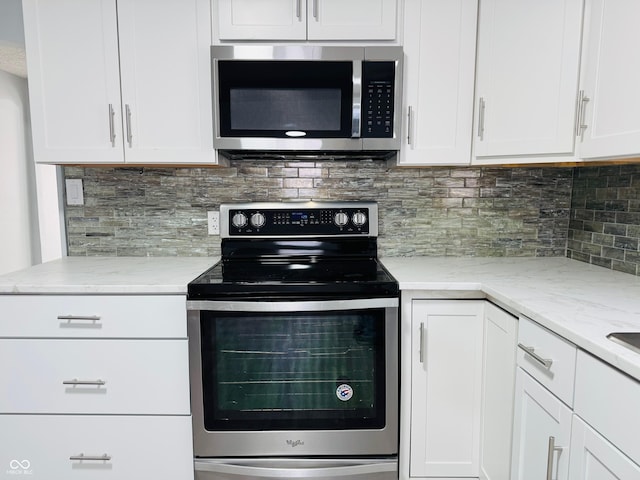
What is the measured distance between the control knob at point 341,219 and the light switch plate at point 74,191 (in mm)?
1290

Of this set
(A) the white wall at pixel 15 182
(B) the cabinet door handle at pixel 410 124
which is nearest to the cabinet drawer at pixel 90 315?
(B) the cabinet door handle at pixel 410 124

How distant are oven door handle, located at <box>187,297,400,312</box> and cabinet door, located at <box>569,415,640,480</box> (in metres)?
0.70

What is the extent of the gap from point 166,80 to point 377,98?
882mm

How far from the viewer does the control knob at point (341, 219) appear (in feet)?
6.16

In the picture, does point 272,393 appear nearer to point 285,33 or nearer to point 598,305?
point 598,305

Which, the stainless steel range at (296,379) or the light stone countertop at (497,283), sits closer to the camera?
the light stone countertop at (497,283)

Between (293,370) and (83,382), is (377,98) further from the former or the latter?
(83,382)

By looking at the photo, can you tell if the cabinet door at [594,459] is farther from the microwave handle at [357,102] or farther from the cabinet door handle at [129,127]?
the cabinet door handle at [129,127]

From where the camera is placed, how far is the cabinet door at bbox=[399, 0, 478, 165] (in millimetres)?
1585

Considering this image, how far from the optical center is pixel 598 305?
1.13 m

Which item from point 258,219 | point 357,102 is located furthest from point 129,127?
point 357,102

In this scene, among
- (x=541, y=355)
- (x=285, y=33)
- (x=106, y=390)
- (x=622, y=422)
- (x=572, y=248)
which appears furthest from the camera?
(x=572, y=248)

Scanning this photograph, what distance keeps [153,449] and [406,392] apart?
1004 millimetres

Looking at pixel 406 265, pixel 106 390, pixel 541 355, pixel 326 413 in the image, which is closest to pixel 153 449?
pixel 106 390
